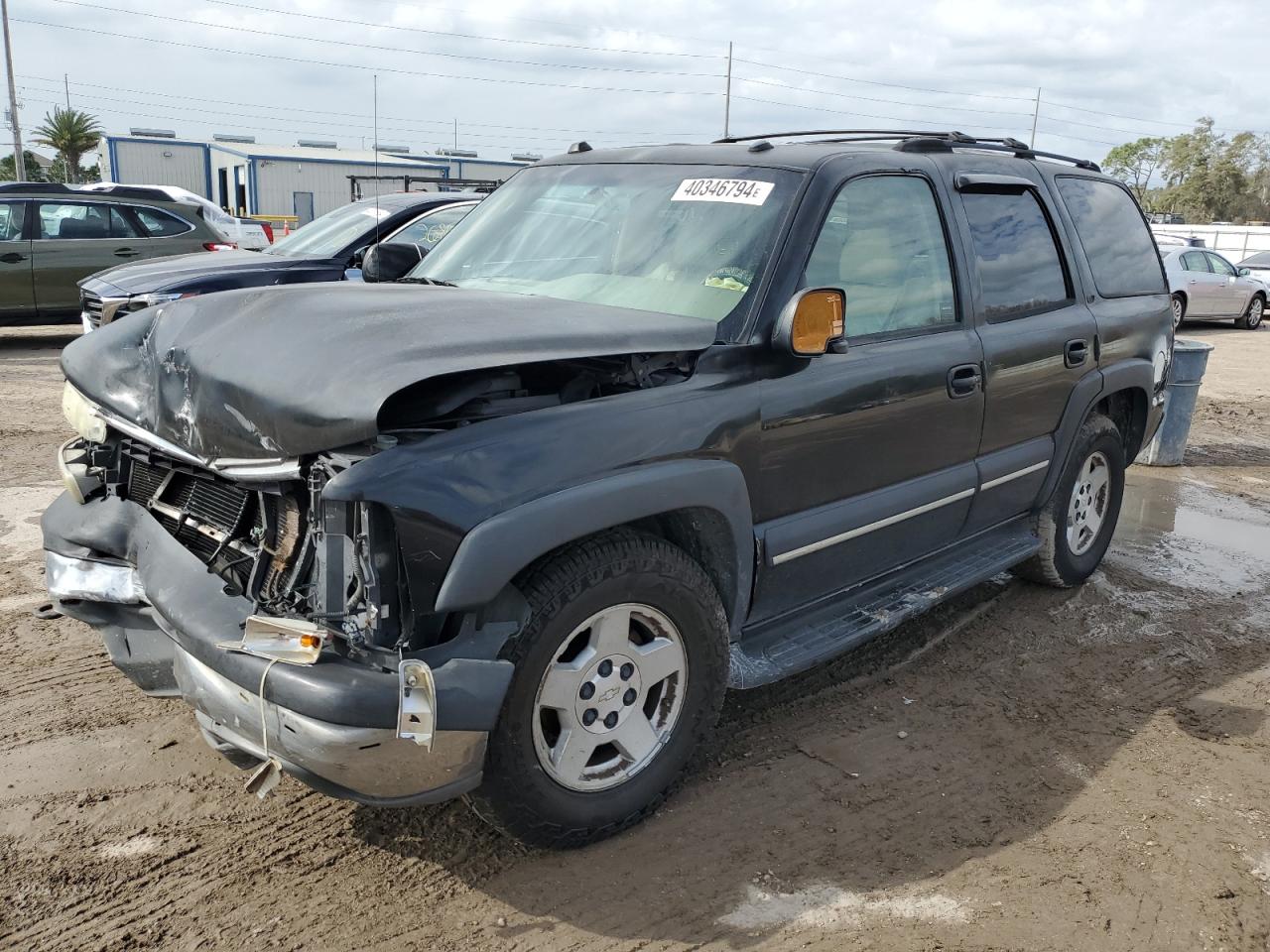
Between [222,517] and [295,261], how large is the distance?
5.97 meters

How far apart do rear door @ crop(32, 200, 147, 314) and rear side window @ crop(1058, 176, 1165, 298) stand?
10.7 m

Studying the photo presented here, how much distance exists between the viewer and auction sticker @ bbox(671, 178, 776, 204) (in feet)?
11.8

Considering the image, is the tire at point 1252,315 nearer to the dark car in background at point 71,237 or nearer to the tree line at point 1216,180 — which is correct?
the dark car in background at point 71,237

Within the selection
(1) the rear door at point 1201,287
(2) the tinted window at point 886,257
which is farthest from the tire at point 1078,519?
(1) the rear door at point 1201,287

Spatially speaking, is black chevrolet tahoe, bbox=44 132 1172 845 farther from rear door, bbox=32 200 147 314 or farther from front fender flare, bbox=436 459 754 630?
rear door, bbox=32 200 147 314

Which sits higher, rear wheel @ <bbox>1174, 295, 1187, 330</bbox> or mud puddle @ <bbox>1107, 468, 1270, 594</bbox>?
rear wheel @ <bbox>1174, 295, 1187, 330</bbox>

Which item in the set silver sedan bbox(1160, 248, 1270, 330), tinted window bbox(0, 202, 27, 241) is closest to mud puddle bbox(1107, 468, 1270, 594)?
tinted window bbox(0, 202, 27, 241)

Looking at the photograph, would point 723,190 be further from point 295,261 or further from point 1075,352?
point 295,261

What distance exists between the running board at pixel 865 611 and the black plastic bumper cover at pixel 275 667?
3.42 feet

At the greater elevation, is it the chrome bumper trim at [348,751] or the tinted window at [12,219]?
the tinted window at [12,219]

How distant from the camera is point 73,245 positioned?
11945 millimetres

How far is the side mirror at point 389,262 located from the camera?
15.2ft

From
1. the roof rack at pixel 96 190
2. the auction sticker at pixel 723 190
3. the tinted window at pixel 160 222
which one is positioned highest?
the roof rack at pixel 96 190

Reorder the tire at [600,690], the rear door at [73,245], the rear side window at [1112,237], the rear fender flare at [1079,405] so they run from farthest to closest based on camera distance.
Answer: the rear door at [73,245]
the rear side window at [1112,237]
the rear fender flare at [1079,405]
the tire at [600,690]
